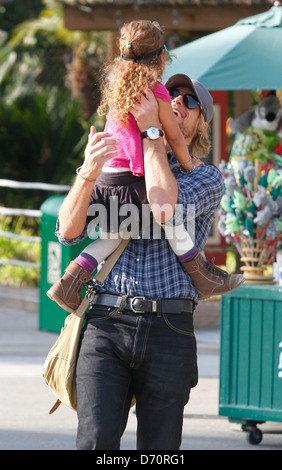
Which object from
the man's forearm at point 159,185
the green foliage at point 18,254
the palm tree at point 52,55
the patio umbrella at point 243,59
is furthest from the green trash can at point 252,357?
the palm tree at point 52,55

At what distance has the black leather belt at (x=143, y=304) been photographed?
10.4 feet

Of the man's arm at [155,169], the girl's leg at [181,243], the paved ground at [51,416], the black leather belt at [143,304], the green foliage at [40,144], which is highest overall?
the green foliage at [40,144]

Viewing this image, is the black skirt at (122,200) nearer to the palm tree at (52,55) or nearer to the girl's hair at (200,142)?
the girl's hair at (200,142)

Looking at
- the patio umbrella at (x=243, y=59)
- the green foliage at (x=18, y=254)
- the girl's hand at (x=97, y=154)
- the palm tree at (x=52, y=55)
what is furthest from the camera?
the palm tree at (x=52, y=55)

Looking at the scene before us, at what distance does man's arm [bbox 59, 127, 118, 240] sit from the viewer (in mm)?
3068

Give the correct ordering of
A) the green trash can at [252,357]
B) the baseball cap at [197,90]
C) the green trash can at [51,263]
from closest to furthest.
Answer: the baseball cap at [197,90] → the green trash can at [252,357] → the green trash can at [51,263]

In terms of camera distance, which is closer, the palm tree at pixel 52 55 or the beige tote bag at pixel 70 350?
the beige tote bag at pixel 70 350

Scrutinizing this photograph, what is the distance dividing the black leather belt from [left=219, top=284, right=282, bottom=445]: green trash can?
2239 mm

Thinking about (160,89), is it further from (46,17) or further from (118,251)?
(46,17)

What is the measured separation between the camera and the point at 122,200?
3.18 metres

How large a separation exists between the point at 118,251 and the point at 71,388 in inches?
19.3

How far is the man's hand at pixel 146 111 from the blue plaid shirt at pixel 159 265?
0.25 metres

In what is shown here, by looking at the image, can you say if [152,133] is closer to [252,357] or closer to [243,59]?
[252,357]

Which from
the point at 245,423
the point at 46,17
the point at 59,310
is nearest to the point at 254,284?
the point at 245,423
